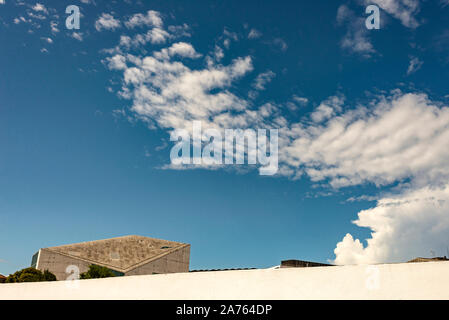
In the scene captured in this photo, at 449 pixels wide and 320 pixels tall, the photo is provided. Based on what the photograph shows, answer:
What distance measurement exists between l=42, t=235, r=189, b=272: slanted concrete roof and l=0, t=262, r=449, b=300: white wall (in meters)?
45.2

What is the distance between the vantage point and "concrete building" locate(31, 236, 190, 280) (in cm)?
6881

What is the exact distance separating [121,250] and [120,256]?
172cm

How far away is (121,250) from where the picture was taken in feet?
241

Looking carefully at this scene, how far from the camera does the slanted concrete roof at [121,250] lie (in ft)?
229

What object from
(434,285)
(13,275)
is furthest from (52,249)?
(434,285)

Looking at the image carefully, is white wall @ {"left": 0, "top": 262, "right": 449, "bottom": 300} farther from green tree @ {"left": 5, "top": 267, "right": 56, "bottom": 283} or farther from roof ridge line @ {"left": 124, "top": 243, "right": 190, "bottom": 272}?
roof ridge line @ {"left": 124, "top": 243, "right": 190, "bottom": 272}

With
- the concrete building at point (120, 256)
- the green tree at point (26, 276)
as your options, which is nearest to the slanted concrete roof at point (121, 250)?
the concrete building at point (120, 256)

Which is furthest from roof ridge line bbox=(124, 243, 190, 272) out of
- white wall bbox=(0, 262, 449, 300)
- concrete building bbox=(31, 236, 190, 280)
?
white wall bbox=(0, 262, 449, 300)

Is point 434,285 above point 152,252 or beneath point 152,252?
beneath

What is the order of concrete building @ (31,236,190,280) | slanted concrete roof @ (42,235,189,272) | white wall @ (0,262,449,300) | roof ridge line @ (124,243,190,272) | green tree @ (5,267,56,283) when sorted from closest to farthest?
white wall @ (0,262,449,300) < green tree @ (5,267,56,283) < roof ridge line @ (124,243,190,272) < concrete building @ (31,236,190,280) < slanted concrete roof @ (42,235,189,272)

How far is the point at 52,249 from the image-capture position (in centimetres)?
7025

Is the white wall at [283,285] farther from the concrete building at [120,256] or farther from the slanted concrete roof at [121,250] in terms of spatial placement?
the slanted concrete roof at [121,250]
